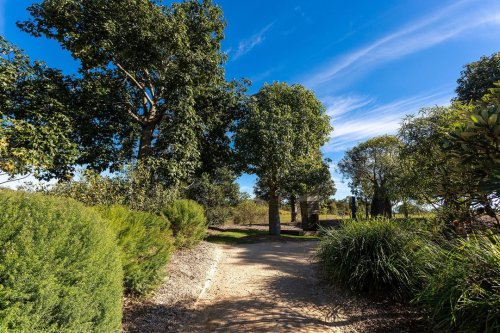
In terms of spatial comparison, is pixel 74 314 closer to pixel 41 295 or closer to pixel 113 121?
pixel 41 295

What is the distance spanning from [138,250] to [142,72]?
9.55 m

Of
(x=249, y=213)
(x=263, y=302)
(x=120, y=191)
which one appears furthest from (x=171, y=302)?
(x=249, y=213)

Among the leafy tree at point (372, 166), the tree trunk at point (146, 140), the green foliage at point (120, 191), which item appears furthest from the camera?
the leafy tree at point (372, 166)

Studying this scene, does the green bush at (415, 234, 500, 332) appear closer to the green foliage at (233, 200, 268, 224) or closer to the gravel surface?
the gravel surface

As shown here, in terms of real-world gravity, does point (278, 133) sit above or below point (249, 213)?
above

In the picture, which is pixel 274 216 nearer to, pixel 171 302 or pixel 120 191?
pixel 120 191

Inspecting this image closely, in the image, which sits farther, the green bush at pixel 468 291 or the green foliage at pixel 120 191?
the green foliage at pixel 120 191

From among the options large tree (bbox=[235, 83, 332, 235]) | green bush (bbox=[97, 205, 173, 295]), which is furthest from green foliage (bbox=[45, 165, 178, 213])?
large tree (bbox=[235, 83, 332, 235])

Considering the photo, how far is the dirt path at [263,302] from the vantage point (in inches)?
146

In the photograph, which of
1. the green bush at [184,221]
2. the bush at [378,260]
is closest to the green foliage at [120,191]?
the green bush at [184,221]

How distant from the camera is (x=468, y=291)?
9.43 ft

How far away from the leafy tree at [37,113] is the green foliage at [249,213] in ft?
51.4

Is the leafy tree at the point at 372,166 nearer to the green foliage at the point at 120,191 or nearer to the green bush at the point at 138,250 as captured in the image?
the green foliage at the point at 120,191

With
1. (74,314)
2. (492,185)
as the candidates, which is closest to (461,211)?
(492,185)
